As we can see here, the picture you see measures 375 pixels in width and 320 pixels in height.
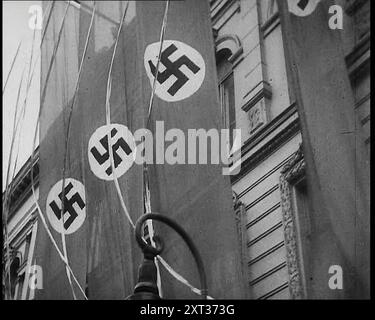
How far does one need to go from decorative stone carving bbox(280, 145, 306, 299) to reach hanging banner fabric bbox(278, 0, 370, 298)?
0.41m

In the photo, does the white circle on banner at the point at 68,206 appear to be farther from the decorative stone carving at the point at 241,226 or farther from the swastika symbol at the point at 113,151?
the decorative stone carving at the point at 241,226

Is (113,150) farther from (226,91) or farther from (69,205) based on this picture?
(226,91)

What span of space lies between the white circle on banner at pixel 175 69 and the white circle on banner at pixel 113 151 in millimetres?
810

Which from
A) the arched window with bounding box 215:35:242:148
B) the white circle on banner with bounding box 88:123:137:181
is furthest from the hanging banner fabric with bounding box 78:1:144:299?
the arched window with bounding box 215:35:242:148

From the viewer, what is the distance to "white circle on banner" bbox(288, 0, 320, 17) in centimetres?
1118

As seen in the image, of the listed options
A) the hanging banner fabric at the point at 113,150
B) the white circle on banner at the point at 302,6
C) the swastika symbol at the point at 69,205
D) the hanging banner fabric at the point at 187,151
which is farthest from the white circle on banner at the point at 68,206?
the white circle on banner at the point at 302,6

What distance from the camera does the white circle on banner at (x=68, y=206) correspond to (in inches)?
446

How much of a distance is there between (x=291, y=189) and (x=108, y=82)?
3.17 m

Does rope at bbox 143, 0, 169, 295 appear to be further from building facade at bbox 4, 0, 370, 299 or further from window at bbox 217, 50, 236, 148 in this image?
window at bbox 217, 50, 236, 148

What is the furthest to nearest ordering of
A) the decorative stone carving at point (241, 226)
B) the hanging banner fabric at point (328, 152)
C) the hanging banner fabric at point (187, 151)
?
the decorative stone carving at point (241, 226) < the hanging banner fabric at point (187, 151) < the hanging banner fabric at point (328, 152)

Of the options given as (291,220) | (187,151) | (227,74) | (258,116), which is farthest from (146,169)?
(227,74)

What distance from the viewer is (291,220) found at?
1189cm

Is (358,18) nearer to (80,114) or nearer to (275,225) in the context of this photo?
(275,225)

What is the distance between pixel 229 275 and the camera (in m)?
9.55
